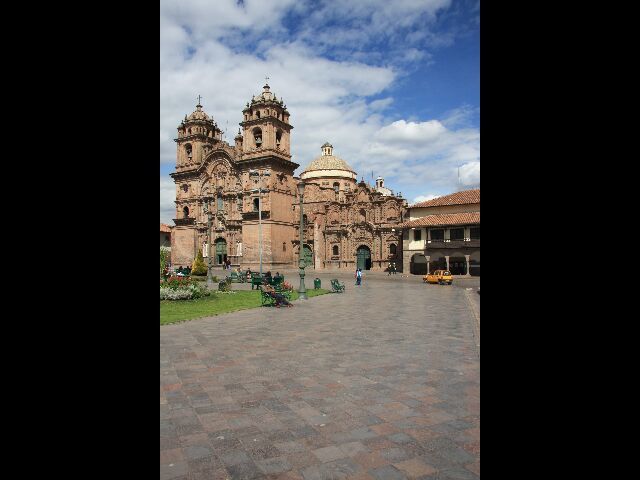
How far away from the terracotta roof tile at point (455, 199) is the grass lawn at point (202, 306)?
2552cm

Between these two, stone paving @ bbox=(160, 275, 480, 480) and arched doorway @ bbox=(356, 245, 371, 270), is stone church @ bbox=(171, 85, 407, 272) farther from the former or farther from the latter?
stone paving @ bbox=(160, 275, 480, 480)

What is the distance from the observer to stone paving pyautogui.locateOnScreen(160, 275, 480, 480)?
3.99 meters

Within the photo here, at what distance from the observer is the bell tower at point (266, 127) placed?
157ft

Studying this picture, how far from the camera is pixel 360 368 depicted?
23.7 feet

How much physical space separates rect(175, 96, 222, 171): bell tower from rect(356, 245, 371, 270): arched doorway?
25208 mm

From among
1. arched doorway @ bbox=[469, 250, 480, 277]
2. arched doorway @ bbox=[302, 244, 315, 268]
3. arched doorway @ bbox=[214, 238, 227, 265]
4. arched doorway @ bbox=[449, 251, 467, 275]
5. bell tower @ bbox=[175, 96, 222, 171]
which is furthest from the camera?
bell tower @ bbox=[175, 96, 222, 171]

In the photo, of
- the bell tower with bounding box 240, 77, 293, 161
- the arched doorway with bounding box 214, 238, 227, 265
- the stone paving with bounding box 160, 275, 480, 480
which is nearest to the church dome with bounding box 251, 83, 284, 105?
the bell tower with bounding box 240, 77, 293, 161

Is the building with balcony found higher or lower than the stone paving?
higher

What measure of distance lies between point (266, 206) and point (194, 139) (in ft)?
55.8

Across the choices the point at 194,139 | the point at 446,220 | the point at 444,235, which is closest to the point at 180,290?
the point at 444,235

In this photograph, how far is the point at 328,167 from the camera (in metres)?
62.2
